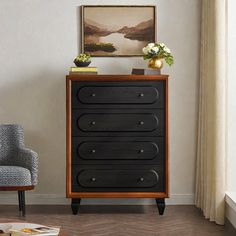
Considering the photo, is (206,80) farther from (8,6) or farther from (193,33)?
(8,6)

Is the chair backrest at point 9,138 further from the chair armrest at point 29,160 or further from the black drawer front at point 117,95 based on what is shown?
the black drawer front at point 117,95

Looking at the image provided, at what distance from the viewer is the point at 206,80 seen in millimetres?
5203

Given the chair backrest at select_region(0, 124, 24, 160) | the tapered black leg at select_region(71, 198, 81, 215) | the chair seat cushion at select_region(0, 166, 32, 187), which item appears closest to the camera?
the chair seat cushion at select_region(0, 166, 32, 187)

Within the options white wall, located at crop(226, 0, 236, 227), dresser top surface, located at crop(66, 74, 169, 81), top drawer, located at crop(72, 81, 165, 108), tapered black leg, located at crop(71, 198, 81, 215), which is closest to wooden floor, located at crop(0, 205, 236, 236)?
tapered black leg, located at crop(71, 198, 81, 215)

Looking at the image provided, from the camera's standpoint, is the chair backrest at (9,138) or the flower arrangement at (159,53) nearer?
the flower arrangement at (159,53)

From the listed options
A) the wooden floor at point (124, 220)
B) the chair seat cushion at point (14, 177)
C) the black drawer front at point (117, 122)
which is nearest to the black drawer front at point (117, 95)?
the black drawer front at point (117, 122)

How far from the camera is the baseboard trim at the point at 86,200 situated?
5.68 metres

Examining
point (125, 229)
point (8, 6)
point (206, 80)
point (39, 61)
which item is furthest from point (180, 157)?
point (8, 6)

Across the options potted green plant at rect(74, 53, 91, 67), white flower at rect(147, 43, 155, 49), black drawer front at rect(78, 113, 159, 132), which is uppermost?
white flower at rect(147, 43, 155, 49)

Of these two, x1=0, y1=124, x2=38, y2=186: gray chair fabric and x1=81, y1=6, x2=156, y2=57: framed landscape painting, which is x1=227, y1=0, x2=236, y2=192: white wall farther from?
x1=0, y1=124, x2=38, y2=186: gray chair fabric

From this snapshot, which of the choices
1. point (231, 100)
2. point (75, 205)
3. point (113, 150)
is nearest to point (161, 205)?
point (113, 150)

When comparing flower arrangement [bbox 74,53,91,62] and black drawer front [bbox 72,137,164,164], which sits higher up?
flower arrangement [bbox 74,53,91,62]

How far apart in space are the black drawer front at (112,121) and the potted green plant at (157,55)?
46 centimetres

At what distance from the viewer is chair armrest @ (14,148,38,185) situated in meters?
→ 5.13
